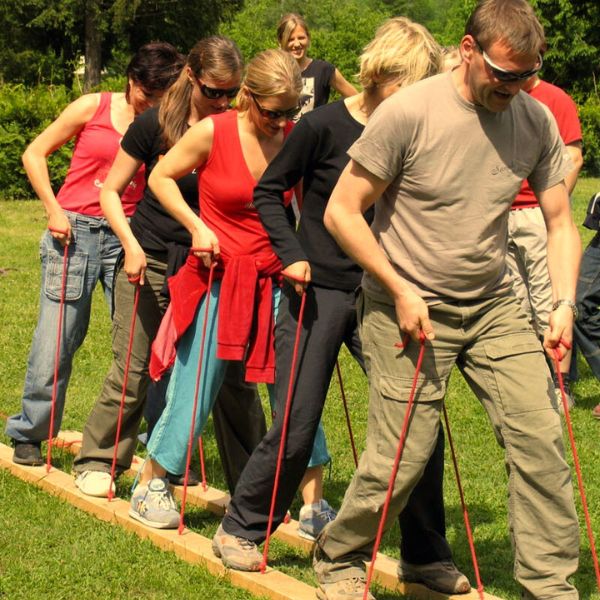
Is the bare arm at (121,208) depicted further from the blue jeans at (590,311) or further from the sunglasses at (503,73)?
the blue jeans at (590,311)

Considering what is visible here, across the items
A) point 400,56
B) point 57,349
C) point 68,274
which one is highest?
point 400,56

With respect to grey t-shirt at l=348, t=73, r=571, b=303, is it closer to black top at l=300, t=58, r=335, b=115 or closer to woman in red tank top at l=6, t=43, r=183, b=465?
woman in red tank top at l=6, t=43, r=183, b=465

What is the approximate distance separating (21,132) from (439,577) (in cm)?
1608

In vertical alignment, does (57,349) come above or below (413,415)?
below

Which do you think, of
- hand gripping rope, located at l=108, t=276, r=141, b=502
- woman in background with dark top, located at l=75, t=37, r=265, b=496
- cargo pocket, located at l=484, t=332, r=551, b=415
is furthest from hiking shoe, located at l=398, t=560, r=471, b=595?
hand gripping rope, located at l=108, t=276, r=141, b=502

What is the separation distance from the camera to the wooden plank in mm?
4609

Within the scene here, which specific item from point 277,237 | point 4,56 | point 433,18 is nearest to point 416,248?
point 277,237

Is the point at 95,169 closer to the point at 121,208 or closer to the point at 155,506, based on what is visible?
the point at 121,208

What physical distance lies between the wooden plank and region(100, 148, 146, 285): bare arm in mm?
1109

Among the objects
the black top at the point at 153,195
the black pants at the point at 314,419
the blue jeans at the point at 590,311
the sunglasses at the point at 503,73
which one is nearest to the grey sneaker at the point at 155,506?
the black pants at the point at 314,419

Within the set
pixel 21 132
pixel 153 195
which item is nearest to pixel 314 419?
pixel 153 195

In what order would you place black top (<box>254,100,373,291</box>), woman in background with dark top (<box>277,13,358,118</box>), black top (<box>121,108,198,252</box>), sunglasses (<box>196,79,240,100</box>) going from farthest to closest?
woman in background with dark top (<box>277,13,358,118</box>)
black top (<box>121,108,198,252</box>)
sunglasses (<box>196,79,240,100</box>)
black top (<box>254,100,373,291</box>)

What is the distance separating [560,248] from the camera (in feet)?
13.8

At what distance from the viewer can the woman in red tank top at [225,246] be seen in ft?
15.9
